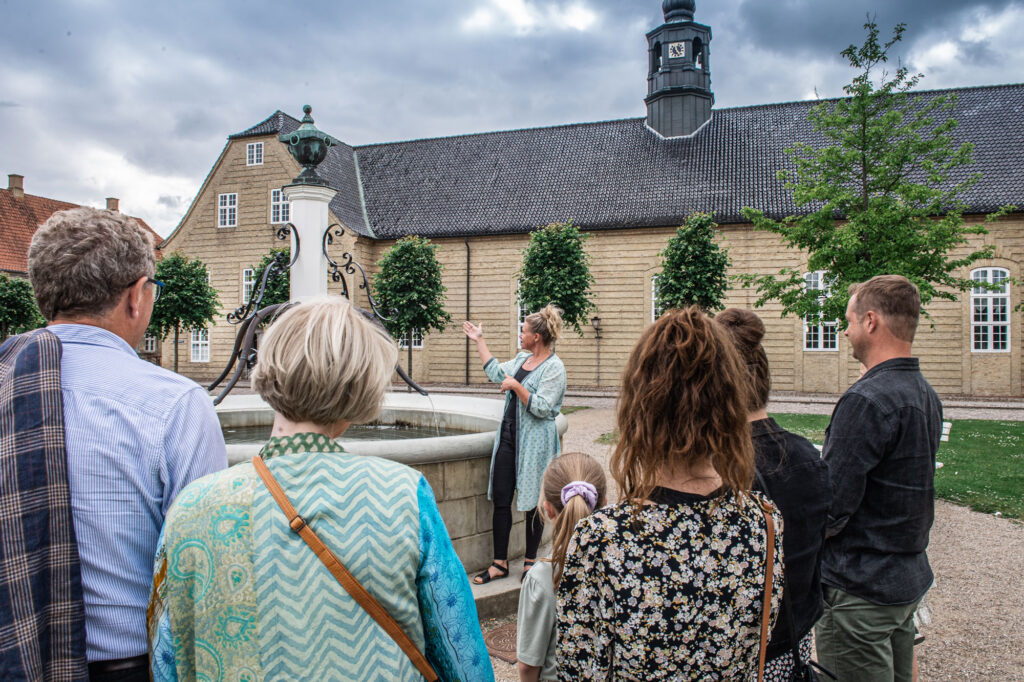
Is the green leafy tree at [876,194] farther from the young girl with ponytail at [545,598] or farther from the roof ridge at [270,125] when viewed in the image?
the roof ridge at [270,125]

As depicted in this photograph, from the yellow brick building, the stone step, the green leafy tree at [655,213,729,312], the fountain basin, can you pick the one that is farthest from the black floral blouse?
the yellow brick building

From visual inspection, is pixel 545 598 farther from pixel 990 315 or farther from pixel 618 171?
pixel 618 171

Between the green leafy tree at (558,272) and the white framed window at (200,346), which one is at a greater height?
the green leafy tree at (558,272)

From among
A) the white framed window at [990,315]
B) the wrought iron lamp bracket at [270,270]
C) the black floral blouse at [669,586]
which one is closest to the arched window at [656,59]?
the white framed window at [990,315]

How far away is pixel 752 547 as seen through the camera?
1.76 metres

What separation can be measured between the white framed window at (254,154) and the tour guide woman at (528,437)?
99.4ft

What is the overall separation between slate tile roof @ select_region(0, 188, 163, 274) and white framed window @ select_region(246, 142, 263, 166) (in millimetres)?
7613

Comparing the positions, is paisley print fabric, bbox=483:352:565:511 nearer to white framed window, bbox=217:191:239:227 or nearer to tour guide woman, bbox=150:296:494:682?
tour guide woman, bbox=150:296:494:682

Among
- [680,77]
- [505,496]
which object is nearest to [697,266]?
Result: [680,77]

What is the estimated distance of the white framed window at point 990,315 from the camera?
24531mm

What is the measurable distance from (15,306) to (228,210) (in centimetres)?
982

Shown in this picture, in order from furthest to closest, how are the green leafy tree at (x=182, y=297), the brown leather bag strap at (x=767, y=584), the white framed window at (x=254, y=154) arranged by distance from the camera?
the white framed window at (x=254, y=154), the green leafy tree at (x=182, y=297), the brown leather bag strap at (x=767, y=584)

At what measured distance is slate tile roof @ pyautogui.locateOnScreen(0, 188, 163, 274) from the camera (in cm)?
3519

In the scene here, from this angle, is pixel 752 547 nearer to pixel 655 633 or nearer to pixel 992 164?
pixel 655 633
